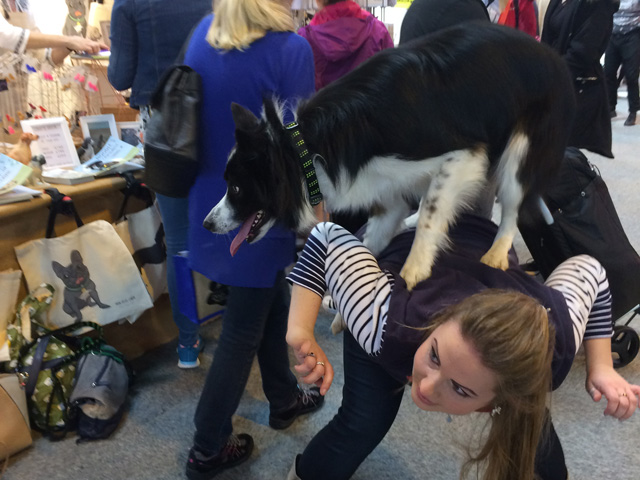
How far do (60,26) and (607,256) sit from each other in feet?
8.74

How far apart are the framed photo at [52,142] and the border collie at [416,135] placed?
3.74ft

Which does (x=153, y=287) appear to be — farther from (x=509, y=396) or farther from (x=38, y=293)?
(x=509, y=396)

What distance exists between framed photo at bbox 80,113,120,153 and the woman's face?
5.92 ft

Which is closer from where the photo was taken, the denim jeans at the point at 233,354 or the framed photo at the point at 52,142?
the denim jeans at the point at 233,354

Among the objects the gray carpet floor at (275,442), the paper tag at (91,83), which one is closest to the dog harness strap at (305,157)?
the gray carpet floor at (275,442)

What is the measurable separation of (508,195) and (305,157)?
1.79 feet

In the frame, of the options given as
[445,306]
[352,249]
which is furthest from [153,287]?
[445,306]

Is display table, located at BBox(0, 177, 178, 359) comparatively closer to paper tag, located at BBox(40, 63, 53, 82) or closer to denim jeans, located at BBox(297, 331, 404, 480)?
paper tag, located at BBox(40, 63, 53, 82)

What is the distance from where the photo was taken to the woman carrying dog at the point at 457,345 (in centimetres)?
80

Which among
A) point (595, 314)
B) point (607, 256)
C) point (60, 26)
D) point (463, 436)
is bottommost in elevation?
point (463, 436)

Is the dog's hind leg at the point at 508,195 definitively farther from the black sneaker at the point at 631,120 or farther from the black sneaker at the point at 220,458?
the black sneaker at the point at 631,120

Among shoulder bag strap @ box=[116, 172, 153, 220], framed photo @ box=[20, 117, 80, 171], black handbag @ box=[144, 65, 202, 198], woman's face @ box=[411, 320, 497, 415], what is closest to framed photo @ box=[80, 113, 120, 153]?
framed photo @ box=[20, 117, 80, 171]

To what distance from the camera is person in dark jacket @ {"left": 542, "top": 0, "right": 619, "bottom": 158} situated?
2.52 meters

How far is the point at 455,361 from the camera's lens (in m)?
0.80
